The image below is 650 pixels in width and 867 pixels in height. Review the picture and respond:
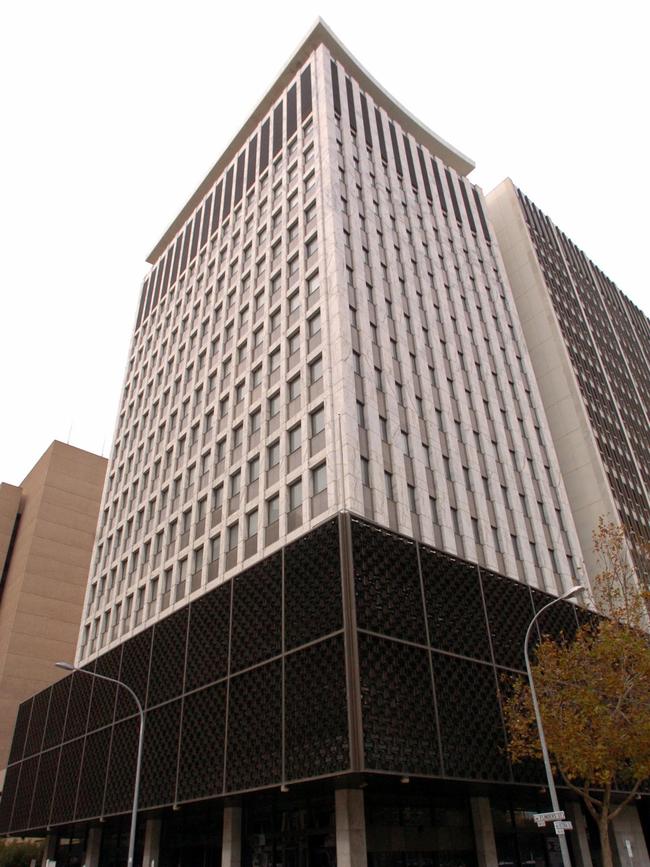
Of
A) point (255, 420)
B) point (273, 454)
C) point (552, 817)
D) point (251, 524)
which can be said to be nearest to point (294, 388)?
point (273, 454)

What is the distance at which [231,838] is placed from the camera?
28.1 meters

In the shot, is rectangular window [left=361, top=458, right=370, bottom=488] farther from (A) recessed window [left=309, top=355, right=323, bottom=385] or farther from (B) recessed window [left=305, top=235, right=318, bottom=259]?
(B) recessed window [left=305, top=235, right=318, bottom=259]

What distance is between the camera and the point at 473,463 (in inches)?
1474

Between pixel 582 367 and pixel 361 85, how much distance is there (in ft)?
98.2

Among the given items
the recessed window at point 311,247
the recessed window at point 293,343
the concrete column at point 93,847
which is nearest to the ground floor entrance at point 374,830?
the concrete column at point 93,847

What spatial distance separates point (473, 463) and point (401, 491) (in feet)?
26.7

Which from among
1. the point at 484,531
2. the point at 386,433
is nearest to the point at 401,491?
the point at 386,433

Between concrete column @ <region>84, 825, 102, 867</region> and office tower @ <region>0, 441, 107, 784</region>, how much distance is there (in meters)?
27.7

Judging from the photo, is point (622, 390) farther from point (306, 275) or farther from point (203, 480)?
point (203, 480)

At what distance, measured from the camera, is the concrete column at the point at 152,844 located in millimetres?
33250

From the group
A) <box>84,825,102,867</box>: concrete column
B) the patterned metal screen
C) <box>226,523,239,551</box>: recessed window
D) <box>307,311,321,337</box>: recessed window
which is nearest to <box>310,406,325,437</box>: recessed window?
<box>307,311,321,337</box>: recessed window

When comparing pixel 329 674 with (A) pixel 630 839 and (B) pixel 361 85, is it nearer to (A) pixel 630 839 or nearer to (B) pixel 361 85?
(A) pixel 630 839

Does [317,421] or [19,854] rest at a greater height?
[317,421]

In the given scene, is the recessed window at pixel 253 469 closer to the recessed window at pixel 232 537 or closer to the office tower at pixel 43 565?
the recessed window at pixel 232 537
